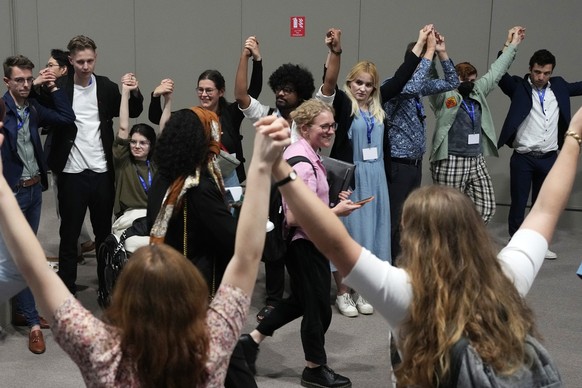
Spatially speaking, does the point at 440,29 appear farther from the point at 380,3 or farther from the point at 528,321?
the point at 528,321

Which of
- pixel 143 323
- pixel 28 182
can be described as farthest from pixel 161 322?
pixel 28 182

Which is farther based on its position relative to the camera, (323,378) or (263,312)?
(263,312)

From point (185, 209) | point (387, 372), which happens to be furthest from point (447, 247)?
point (387, 372)

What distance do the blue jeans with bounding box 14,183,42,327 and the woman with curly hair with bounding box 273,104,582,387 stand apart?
2587 millimetres

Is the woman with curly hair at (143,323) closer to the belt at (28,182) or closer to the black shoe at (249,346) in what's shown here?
the black shoe at (249,346)

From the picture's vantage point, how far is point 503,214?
6820 mm

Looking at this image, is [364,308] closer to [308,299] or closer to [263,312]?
[263,312]

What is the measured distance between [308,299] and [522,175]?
3049 mm

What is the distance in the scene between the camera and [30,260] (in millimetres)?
1532

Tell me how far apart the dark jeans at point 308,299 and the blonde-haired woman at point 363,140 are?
97 centimetres

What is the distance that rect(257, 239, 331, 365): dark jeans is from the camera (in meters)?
3.36

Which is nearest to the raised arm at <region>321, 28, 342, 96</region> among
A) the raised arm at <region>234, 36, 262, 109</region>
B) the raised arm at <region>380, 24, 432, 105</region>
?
the raised arm at <region>380, 24, 432, 105</region>

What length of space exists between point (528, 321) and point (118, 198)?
3.29m

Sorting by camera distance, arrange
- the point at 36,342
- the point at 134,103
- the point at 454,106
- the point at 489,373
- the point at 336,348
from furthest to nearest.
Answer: the point at 454,106 → the point at 134,103 → the point at 336,348 → the point at 36,342 → the point at 489,373
